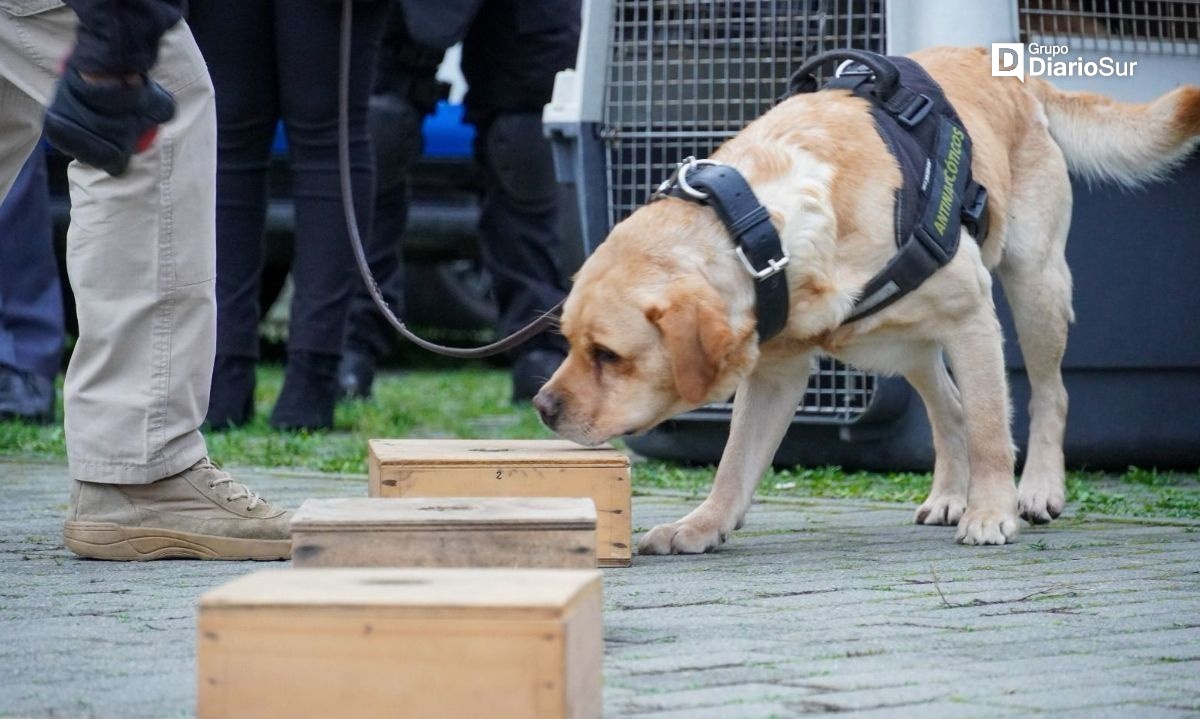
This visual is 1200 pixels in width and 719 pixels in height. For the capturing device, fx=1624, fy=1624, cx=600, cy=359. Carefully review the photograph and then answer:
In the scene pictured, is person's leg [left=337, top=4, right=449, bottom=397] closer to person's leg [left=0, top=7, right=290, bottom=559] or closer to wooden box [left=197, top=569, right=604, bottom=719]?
person's leg [left=0, top=7, right=290, bottom=559]

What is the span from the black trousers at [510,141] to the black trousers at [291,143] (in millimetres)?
853

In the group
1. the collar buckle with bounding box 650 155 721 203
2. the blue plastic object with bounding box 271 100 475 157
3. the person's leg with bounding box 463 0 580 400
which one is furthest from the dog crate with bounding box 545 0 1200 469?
the blue plastic object with bounding box 271 100 475 157

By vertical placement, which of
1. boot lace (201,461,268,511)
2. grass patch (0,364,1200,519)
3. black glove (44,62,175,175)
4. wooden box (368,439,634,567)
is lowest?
grass patch (0,364,1200,519)

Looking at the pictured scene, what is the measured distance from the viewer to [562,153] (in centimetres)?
528

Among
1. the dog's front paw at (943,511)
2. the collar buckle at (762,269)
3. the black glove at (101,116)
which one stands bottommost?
the dog's front paw at (943,511)

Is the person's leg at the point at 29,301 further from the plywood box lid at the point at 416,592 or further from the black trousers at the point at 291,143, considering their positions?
the plywood box lid at the point at 416,592

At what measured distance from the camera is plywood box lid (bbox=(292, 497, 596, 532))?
2535 mm

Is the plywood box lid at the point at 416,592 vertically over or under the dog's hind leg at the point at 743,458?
over

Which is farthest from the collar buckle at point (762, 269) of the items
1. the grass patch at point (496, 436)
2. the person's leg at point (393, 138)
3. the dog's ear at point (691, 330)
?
the person's leg at point (393, 138)

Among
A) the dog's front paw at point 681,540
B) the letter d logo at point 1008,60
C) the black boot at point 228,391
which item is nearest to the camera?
the dog's front paw at point 681,540

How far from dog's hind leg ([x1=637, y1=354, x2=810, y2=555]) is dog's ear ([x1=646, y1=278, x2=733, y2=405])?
1.71 feet

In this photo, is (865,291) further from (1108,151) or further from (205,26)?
(205,26)

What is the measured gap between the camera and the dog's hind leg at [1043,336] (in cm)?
442

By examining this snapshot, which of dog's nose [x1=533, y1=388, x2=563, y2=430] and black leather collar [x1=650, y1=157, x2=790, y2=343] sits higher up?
black leather collar [x1=650, y1=157, x2=790, y2=343]
